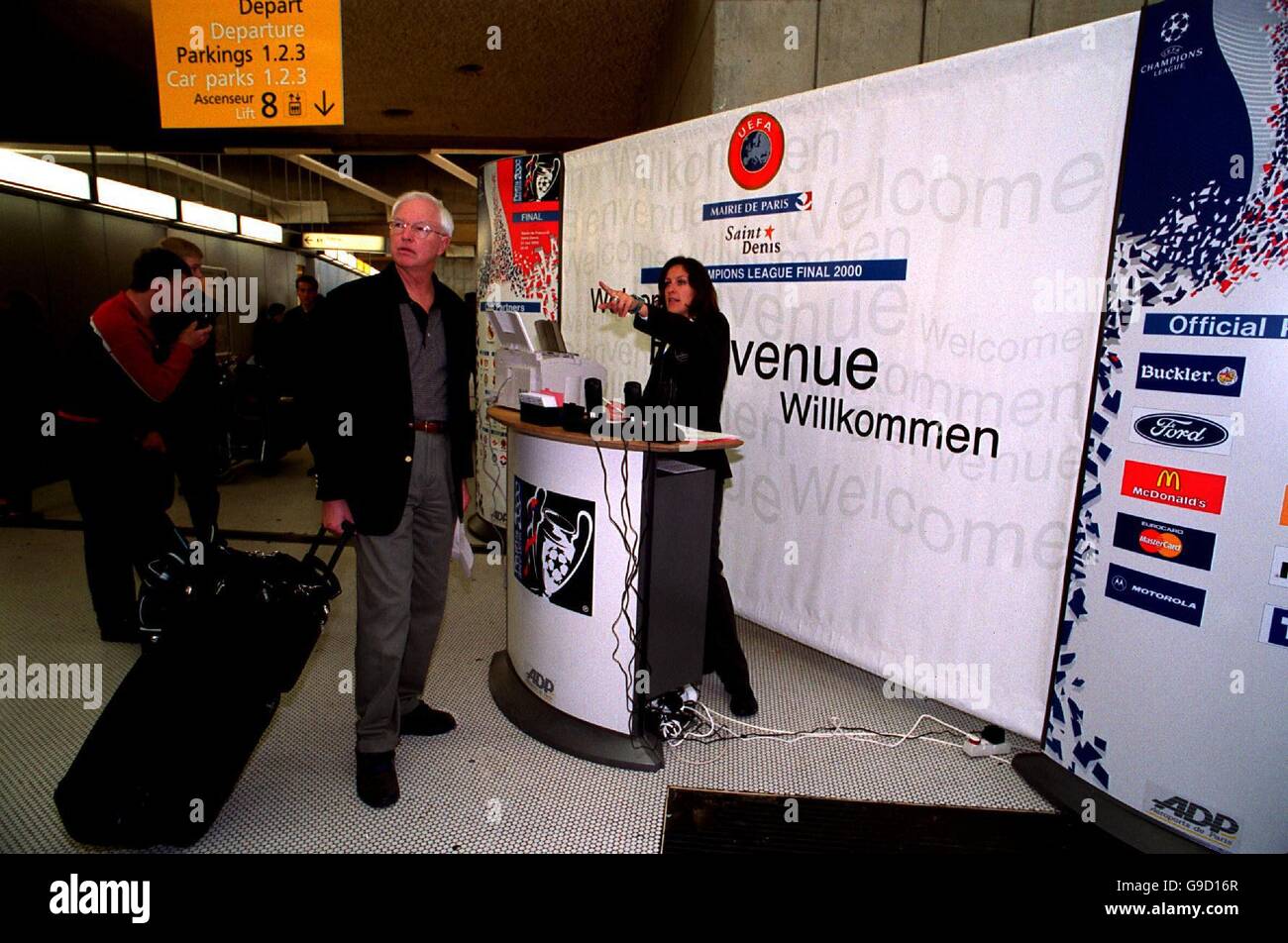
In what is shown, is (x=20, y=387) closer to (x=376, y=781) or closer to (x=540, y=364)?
(x=540, y=364)

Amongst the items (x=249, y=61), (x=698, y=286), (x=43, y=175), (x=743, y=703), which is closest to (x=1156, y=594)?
(x=743, y=703)

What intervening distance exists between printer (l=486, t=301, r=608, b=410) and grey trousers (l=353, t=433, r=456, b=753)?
0.50 metres

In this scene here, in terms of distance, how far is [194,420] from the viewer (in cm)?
338

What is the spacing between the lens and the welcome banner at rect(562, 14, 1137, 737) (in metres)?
2.41

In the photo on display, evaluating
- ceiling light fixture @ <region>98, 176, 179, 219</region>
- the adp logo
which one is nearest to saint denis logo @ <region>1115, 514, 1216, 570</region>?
the adp logo

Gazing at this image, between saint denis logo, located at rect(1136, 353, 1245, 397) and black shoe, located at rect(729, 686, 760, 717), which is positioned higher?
saint denis logo, located at rect(1136, 353, 1245, 397)

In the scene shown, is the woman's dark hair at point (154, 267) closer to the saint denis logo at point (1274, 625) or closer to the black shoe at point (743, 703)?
the black shoe at point (743, 703)

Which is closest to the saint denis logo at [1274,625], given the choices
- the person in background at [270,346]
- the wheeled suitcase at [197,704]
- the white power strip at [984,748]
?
the white power strip at [984,748]

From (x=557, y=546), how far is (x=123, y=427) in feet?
6.68

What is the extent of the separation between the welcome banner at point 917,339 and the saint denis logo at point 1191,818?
0.46 meters
